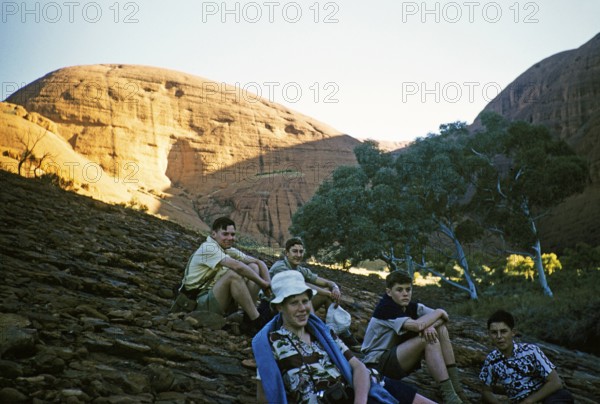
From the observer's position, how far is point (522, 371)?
444 centimetres

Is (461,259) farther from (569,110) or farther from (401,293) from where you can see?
(569,110)

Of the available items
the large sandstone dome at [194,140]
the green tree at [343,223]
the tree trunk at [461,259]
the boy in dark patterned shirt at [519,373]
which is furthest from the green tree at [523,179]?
the large sandstone dome at [194,140]

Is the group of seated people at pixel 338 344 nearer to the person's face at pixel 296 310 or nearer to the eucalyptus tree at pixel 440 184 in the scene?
the person's face at pixel 296 310

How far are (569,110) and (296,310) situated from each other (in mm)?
45206

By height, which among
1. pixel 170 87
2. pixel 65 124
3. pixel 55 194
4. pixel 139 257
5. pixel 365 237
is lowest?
pixel 365 237

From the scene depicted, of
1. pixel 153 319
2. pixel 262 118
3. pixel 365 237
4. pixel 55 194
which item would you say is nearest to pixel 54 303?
pixel 153 319

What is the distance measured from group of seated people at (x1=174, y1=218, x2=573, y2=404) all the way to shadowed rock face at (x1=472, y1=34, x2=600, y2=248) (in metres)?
26.3

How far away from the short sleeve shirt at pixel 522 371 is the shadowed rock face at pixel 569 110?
2624 cm

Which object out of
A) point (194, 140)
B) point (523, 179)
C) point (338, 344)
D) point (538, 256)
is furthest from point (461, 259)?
point (194, 140)

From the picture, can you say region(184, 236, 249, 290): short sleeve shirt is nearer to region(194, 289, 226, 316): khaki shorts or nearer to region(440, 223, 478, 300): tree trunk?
region(194, 289, 226, 316): khaki shorts

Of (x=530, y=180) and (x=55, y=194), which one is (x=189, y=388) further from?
(x=530, y=180)

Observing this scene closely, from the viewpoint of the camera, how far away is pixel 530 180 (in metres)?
19.6

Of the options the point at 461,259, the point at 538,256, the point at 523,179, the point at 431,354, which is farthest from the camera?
the point at 461,259

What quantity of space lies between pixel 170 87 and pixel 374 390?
67.6 metres
